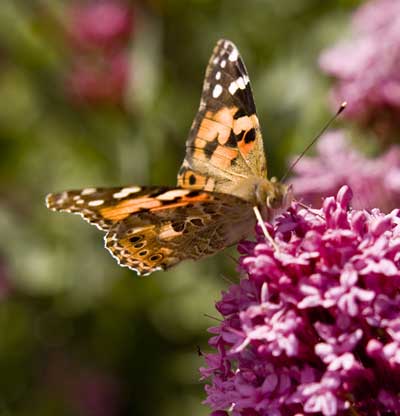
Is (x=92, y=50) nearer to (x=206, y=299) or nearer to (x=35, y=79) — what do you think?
(x=35, y=79)

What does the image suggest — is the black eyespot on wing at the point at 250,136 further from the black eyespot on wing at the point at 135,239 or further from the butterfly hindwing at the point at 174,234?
the black eyespot on wing at the point at 135,239

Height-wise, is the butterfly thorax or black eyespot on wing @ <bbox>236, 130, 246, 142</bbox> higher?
black eyespot on wing @ <bbox>236, 130, 246, 142</bbox>

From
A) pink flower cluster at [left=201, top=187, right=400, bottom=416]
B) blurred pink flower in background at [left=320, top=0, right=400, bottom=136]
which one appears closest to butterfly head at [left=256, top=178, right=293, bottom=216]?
pink flower cluster at [left=201, top=187, right=400, bottom=416]

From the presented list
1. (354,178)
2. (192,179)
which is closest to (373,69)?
(354,178)

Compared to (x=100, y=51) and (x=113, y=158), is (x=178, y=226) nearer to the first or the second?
(x=113, y=158)

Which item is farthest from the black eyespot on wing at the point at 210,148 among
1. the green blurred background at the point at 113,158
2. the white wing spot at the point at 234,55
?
the green blurred background at the point at 113,158

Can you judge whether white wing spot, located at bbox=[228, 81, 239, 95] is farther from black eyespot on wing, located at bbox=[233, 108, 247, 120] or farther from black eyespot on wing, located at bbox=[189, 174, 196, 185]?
black eyespot on wing, located at bbox=[189, 174, 196, 185]

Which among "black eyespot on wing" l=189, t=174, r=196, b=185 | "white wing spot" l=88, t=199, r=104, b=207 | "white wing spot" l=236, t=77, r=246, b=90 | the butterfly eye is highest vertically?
"white wing spot" l=236, t=77, r=246, b=90
